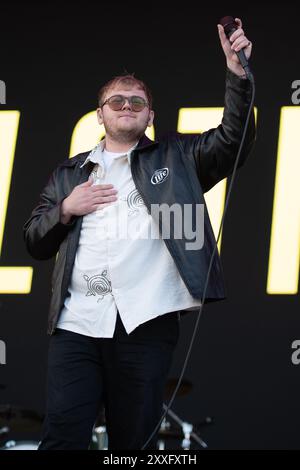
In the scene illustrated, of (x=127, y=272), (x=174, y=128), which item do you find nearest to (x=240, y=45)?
(x=127, y=272)

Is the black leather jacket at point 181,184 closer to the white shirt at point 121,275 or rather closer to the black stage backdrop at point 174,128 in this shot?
the white shirt at point 121,275

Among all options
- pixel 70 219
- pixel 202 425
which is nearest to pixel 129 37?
pixel 202 425

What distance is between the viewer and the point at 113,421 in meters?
2.79

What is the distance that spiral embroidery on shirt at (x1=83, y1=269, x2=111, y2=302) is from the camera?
2840 millimetres

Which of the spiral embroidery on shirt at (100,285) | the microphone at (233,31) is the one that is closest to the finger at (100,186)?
the spiral embroidery on shirt at (100,285)

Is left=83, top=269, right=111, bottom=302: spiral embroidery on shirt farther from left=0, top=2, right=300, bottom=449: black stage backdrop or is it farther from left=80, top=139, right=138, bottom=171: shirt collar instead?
left=0, top=2, right=300, bottom=449: black stage backdrop

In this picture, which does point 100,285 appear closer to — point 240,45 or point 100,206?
point 100,206

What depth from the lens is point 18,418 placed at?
17.7 ft

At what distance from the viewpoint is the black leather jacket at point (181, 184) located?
279 centimetres

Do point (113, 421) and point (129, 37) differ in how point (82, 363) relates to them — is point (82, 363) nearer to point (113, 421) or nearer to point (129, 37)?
point (113, 421)

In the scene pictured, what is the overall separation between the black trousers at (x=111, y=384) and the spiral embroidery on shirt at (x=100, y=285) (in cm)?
10

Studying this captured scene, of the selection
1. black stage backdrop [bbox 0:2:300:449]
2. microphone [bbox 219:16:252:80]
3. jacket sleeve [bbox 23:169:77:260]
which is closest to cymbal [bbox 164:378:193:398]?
black stage backdrop [bbox 0:2:300:449]
